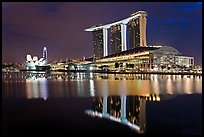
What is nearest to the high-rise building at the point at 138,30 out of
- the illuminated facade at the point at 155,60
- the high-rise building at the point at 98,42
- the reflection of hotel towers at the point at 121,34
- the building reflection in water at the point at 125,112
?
the reflection of hotel towers at the point at 121,34

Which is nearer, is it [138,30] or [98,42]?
[138,30]

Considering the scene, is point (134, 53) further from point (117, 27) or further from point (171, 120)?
point (171, 120)

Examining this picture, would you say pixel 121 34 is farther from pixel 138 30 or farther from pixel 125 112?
pixel 125 112

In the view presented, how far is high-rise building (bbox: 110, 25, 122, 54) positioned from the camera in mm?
86812

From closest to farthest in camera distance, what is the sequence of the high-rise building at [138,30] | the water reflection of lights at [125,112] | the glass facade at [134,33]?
the water reflection of lights at [125,112] < the high-rise building at [138,30] < the glass facade at [134,33]

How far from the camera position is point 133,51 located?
6788cm

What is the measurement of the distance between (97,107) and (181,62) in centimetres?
5705

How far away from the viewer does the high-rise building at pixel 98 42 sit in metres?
95.9

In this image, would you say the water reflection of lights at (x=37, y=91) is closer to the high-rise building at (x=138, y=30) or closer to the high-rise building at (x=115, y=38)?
the high-rise building at (x=138, y=30)

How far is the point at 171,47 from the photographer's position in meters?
65.4

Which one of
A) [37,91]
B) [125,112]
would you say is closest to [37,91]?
[37,91]

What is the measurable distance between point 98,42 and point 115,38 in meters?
9.88

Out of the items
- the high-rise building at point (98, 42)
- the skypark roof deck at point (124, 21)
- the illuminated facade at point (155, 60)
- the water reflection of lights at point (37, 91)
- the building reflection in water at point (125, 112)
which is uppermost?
the skypark roof deck at point (124, 21)

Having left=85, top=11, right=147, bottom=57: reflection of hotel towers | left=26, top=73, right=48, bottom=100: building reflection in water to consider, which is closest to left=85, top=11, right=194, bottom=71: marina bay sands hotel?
left=85, top=11, right=147, bottom=57: reflection of hotel towers
